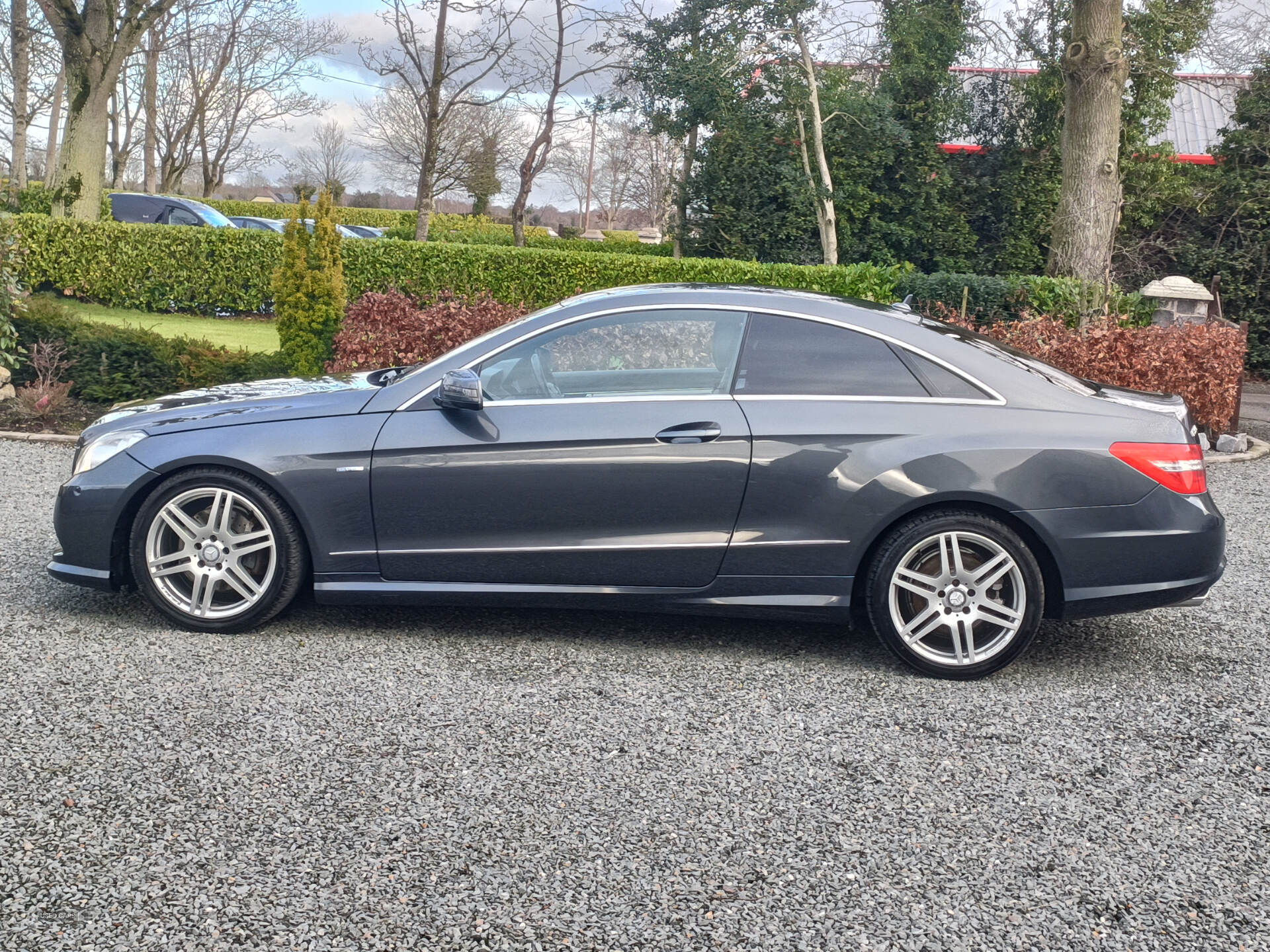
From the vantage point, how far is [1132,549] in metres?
4.44

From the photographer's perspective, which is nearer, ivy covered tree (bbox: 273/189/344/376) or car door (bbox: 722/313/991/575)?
car door (bbox: 722/313/991/575)

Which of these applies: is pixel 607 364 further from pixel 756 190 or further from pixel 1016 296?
pixel 756 190

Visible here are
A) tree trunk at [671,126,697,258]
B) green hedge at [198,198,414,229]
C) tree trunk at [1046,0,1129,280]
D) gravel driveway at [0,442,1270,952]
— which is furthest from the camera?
green hedge at [198,198,414,229]

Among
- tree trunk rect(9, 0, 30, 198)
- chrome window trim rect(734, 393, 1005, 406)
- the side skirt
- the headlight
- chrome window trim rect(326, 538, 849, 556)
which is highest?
tree trunk rect(9, 0, 30, 198)

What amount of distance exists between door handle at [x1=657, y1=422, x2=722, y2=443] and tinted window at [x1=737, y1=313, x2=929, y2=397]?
0.70 ft

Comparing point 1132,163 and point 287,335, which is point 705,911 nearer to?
point 287,335

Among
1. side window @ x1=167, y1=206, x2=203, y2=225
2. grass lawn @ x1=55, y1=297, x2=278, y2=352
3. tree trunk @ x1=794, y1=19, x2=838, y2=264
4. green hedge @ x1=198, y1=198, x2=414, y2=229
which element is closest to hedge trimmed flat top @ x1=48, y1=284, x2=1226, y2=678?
grass lawn @ x1=55, y1=297, x2=278, y2=352

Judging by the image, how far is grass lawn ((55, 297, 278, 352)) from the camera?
639 inches

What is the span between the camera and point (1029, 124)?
2183cm

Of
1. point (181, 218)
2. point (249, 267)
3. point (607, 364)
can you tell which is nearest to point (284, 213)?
point (181, 218)

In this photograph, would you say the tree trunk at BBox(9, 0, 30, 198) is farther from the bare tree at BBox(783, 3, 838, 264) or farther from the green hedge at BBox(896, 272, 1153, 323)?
the green hedge at BBox(896, 272, 1153, 323)

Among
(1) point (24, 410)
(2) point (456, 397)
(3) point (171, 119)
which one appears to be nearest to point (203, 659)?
(2) point (456, 397)

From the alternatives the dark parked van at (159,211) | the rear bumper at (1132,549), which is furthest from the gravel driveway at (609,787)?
the dark parked van at (159,211)

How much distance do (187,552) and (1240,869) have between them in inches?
154
